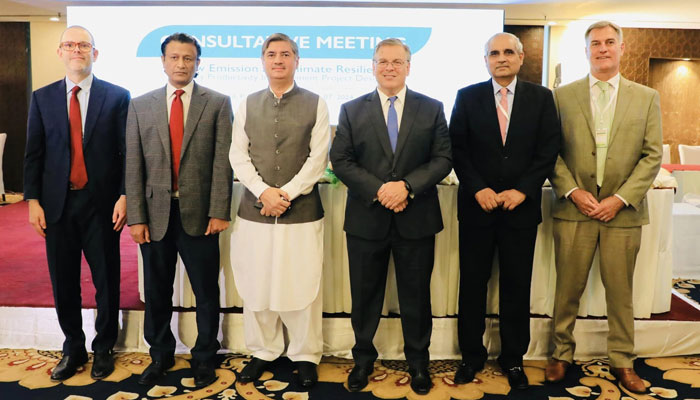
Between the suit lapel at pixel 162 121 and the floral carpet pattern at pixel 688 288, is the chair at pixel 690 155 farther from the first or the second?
the suit lapel at pixel 162 121

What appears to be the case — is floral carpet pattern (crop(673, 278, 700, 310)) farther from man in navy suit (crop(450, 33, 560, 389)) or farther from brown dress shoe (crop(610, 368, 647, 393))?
man in navy suit (crop(450, 33, 560, 389))

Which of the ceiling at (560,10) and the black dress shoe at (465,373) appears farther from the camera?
the ceiling at (560,10)

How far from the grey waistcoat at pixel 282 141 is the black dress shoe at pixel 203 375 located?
2.55 feet

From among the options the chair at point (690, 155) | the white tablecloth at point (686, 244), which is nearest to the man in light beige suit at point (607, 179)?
the white tablecloth at point (686, 244)

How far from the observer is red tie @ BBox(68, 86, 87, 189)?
2561 millimetres

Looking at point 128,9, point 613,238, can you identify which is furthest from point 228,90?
point 613,238

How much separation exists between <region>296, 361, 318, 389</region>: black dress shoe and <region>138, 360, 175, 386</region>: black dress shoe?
2.24ft

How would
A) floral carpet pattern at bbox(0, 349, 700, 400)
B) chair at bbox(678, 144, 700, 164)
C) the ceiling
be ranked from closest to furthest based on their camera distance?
1. floral carpet pattern at bbox(0, 349, 700, 400)
2. the ceiling
3. chair at bbox(678, 144, 700, 164)

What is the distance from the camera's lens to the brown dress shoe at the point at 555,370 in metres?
2.69

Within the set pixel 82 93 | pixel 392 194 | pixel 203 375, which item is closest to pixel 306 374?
pixel 203 375

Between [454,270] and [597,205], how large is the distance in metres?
0.85

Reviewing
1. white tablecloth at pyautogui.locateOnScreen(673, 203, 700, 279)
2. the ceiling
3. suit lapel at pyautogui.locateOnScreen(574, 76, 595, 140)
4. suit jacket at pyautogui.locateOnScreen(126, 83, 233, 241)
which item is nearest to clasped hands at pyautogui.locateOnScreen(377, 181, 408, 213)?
suit jacket at pyautogui.locateOnScreen(126, 83, 233, 241)

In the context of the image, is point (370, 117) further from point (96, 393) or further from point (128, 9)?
point (128, 9)

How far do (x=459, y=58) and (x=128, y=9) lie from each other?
3.72 m
